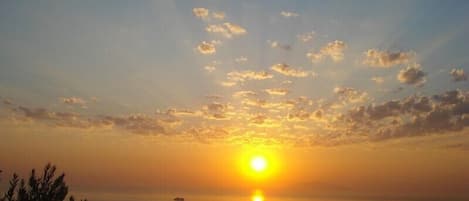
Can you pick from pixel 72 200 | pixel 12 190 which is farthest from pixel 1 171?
pixel 72 200

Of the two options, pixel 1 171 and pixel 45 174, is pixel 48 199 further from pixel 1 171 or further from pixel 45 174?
pixel 1 171

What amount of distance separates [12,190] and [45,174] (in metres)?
1.67

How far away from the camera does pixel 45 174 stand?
2184 centimetres

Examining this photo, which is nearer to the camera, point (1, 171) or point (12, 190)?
point (12, 190)

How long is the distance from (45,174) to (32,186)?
832 mm

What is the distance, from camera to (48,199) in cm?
2191

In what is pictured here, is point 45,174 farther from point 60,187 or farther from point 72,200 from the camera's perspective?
point 72,200

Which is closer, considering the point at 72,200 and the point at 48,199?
the point at 48,199

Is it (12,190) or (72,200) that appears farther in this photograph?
(72,200)

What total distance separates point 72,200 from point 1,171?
4.02m

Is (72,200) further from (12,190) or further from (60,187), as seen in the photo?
(12,190)

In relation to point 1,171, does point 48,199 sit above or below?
below

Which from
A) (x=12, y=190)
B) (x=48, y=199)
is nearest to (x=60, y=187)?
(x=48, y=199)

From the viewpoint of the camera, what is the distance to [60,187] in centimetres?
2212
